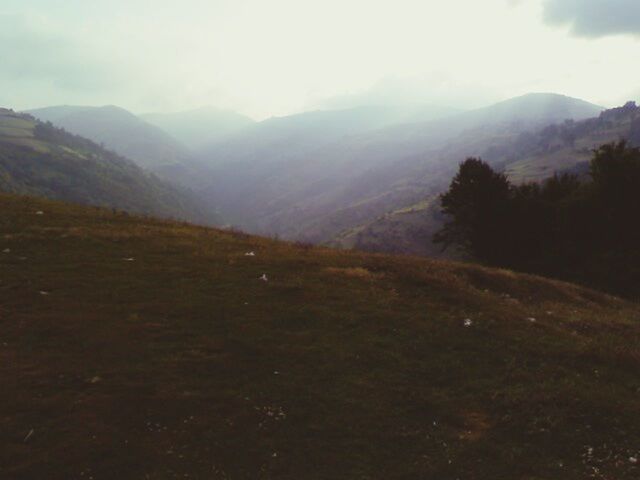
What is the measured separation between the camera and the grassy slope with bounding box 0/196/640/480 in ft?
35.6

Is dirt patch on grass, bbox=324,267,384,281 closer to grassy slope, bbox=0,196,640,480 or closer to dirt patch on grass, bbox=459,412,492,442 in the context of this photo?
grassy slope, bbox=0,196,640,480

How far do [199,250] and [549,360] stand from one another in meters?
18.6

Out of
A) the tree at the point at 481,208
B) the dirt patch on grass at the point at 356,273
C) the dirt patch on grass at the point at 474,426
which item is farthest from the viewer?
the tree at the point at 481,208

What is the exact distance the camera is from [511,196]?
1836 inches

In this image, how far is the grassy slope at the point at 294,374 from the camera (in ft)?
35.6

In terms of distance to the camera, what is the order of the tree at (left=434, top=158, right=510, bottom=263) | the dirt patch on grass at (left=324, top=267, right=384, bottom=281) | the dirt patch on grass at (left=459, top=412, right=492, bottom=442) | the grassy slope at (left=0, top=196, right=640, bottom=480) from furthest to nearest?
1. the tree at (left=434, top=158, right=510, bottom=263)
2. the dirt patch on grass at (left=324, top=267, right=384, bottom=281)
3. the dirt patch on grass at (left=459, top=412, right=492, bottom=442)
4. the grassy slope at (left=0, top=196, right=640, bottom=480)

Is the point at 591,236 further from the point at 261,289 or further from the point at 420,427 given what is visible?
the point at 420,427

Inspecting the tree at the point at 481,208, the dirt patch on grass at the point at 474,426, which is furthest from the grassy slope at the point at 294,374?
the tree at the point at 481,208

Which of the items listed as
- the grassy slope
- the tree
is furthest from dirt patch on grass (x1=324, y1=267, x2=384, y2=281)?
the tree

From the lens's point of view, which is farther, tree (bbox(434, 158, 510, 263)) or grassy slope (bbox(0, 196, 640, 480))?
tree (bbox(434, 158, 510, 263))

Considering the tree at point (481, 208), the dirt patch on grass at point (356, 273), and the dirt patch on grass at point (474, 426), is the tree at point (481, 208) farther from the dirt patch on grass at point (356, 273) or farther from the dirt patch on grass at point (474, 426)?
the dirt patch on grass at point (474, 426)

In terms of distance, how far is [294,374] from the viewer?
14469 millimetres

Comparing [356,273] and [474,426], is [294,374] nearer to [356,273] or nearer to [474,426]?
[474,426]

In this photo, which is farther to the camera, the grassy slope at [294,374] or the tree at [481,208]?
the tree at [481,208]
